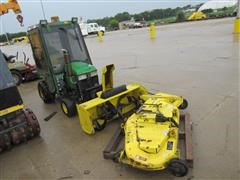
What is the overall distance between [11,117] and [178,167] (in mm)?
2790

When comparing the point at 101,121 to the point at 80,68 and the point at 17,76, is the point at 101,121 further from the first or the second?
the point at 17,76

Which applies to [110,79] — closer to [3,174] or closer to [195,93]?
[195,93]

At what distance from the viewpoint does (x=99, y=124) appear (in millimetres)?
4254

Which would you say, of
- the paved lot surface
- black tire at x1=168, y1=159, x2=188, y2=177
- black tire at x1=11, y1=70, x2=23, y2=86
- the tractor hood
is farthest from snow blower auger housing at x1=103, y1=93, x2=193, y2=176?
black tire at x1=11, y1=70, x2=23, y2=86

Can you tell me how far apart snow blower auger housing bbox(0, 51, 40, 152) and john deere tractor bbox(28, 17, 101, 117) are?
1.01 metres

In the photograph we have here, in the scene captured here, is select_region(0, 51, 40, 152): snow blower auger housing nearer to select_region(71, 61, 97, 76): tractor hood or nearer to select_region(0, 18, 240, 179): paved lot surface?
select_region(0, 18, 240, 179): paved lot surface

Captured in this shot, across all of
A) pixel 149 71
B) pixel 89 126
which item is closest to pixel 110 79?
pixel 89 126

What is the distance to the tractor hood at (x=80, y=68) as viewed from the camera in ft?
16.1

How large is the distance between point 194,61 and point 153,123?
19.0 ft

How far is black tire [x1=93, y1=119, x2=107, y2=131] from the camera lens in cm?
421

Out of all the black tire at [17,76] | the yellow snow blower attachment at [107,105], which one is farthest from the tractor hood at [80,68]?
the black tire at [17,76]

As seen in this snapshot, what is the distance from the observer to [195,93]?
5.43m

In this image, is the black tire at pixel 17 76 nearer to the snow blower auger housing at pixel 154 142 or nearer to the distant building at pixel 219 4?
the snow blower auger housing at pixel 154 142

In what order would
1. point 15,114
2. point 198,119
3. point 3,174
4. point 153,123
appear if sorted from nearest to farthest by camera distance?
point 153,123 → point 3,174 → point 15,114 → point 198,119
